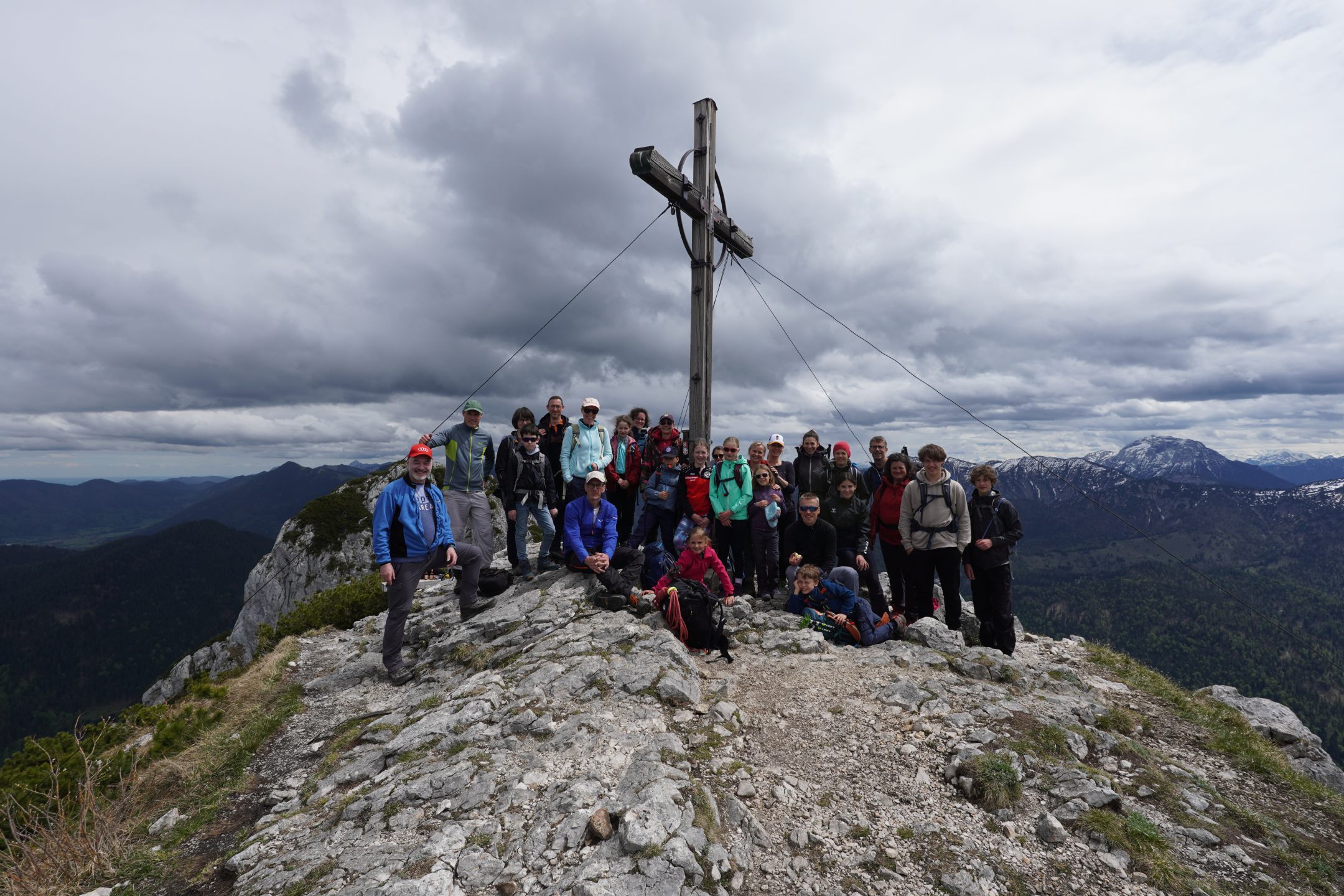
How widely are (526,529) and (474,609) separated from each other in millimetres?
1729

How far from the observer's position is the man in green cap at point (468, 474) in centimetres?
1064

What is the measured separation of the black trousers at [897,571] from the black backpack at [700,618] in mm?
3307

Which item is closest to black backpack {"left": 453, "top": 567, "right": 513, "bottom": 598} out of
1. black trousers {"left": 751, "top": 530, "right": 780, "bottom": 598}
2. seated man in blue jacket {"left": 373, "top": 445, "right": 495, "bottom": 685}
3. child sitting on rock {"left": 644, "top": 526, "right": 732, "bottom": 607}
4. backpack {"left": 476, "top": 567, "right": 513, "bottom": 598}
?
backpack {"left": 476, "top": 567, "right": 513, "bottom": 598}

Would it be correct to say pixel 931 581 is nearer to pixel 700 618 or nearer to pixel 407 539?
pixel 700 618

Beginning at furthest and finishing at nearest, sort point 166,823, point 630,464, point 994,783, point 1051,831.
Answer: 1. point 630,464
2. point 166,823
3. point 994,783
4. point 1051,831

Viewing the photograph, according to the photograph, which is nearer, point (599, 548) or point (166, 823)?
point (166, 823)

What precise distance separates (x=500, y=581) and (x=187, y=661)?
117ft

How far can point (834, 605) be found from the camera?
9883 mm

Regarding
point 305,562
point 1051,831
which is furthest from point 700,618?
point 305,562

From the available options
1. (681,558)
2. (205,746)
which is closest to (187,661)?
(205,746)

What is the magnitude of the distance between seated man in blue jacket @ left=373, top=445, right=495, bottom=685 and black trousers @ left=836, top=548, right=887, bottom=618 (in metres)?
7.10

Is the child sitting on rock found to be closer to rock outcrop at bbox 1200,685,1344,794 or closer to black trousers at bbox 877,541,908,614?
black trousers at bbox 877,541,908,614

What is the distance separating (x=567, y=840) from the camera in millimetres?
4543

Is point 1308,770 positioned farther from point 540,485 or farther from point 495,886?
point 540,485
